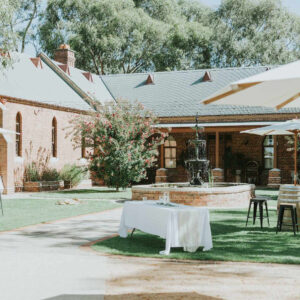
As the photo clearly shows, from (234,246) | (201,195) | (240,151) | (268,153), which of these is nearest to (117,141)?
(201,195)

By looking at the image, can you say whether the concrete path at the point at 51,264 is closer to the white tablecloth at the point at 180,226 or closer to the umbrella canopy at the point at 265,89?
the white tablecloth at the point at 180,226

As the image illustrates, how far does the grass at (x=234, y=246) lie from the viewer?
8281mm

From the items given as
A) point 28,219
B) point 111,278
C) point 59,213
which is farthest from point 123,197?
point 111,278

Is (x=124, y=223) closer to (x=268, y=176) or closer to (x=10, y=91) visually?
(x=10, y=91)

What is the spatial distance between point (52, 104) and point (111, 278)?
20367mm

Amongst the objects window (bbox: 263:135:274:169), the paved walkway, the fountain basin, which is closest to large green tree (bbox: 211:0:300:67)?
window (bbox: 263:135:274:169)

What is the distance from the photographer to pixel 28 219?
1321 cm

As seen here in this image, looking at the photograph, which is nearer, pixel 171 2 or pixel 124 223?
pixel 124 223

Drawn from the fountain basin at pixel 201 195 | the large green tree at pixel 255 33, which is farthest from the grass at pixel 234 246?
the large green tree at pixel 255 33

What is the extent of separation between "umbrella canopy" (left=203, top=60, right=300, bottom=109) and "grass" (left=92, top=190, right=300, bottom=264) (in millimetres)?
2509

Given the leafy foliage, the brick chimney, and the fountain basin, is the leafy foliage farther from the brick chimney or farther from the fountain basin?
the fountain basin

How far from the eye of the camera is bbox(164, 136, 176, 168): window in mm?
30953

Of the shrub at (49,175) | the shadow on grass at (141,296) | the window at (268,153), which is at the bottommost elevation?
the shadow on grass at (141,296)

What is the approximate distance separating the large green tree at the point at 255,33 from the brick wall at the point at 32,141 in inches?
718
